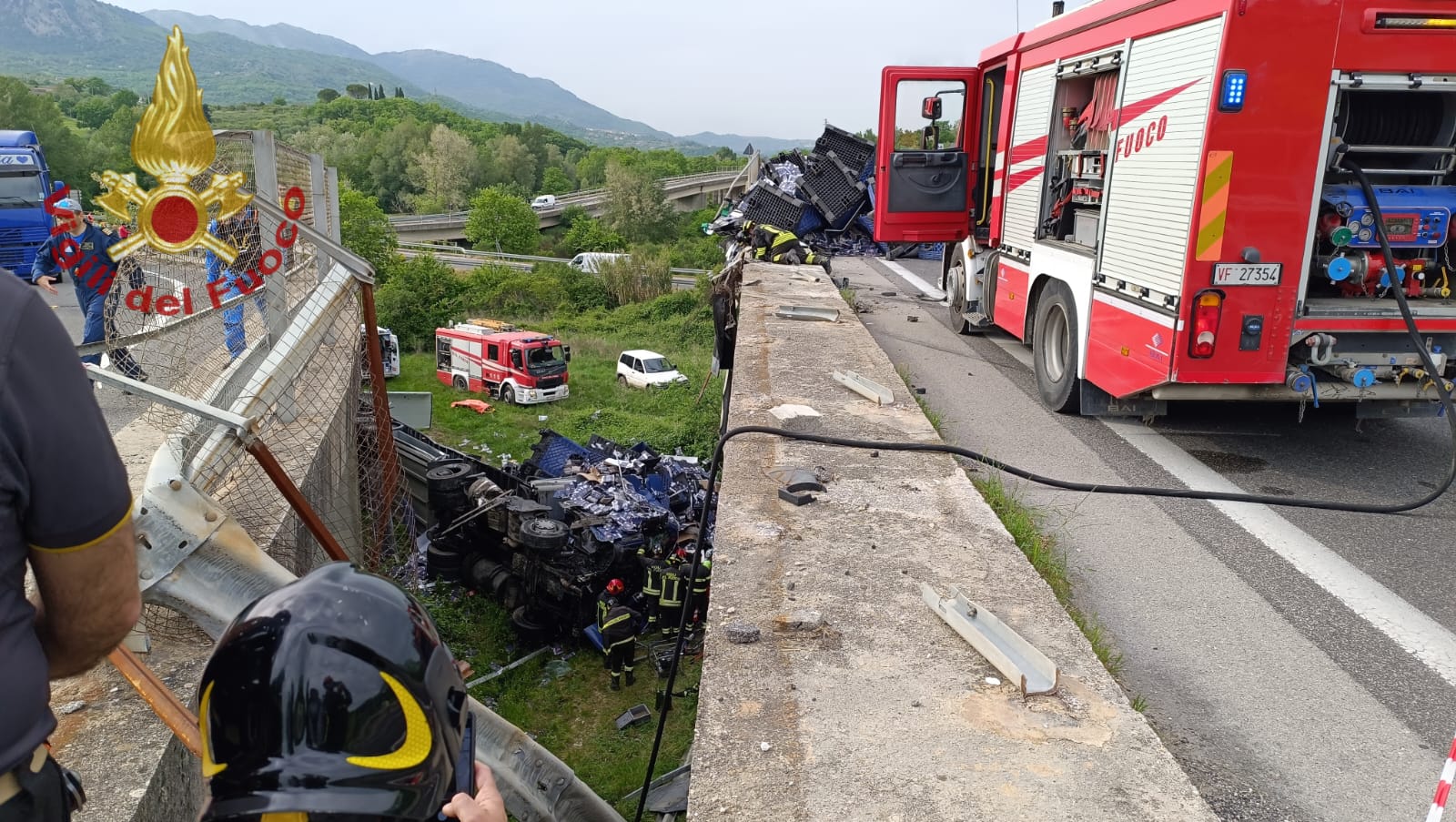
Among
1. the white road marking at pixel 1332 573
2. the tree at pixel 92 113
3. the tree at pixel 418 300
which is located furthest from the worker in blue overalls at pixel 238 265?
the tree at pixel 92 113

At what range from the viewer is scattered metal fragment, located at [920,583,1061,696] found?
3.19 metres

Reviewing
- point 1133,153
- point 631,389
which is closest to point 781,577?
point 1133,153

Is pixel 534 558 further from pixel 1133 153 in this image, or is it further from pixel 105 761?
pixel 1133 153

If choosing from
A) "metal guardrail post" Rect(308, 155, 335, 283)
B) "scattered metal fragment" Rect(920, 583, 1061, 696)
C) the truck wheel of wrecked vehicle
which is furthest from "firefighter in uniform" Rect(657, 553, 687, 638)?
"metal guardrail post" Rect(308, 155, 335, 283)

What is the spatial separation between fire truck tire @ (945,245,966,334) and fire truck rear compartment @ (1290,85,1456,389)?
5.59 metres

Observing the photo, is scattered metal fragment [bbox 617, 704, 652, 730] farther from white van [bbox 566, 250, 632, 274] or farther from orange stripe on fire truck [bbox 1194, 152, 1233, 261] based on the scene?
white van [bbox 566, 250, 632, 274]

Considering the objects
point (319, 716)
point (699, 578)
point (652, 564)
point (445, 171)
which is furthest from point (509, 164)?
point (319, 716)

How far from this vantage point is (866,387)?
7.15 m

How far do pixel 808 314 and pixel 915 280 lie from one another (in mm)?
8154

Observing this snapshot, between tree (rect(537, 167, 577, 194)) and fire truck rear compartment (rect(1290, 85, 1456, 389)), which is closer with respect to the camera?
fire truck rear compartment (rect(1290, 85, 1456, 389))

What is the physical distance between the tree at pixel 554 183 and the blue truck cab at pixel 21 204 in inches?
3095

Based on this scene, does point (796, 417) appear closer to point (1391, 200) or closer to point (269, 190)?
point (269, 190)

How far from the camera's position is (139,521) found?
2883 mm

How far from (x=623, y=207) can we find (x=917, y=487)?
70.5 m
